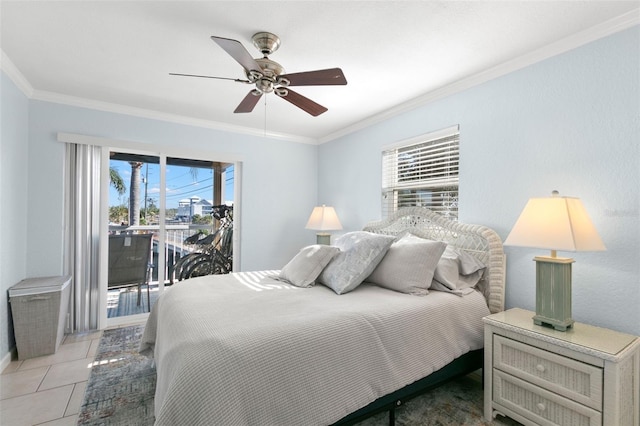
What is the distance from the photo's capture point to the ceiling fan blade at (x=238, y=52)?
5.26ft

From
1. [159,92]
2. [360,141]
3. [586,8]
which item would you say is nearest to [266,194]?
[360,141]

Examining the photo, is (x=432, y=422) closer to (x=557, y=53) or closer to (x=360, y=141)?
(x=557, y=53)

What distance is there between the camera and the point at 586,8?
5.85ft

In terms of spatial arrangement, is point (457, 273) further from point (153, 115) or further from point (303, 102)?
point (153, 115)

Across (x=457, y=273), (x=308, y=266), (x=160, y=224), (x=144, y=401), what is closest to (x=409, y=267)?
(x=457, y=273)

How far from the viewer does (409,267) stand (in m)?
2.35

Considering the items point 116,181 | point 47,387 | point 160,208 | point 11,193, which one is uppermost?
point 116,181

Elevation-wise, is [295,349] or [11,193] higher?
[11,193]

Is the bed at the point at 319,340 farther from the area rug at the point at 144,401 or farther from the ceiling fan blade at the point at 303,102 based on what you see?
the ceiling fan blade at the point at 303,102

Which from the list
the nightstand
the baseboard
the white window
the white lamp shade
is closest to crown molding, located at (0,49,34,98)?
the baseboard

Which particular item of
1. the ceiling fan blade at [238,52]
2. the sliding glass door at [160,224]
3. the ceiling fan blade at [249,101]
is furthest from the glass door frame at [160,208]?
the ceiling fan blade at [238,52]

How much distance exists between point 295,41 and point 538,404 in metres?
2.74

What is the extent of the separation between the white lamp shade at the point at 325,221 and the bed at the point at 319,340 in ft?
4.43

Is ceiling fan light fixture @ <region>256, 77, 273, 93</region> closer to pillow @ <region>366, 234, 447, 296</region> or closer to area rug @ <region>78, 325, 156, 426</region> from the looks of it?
pillow @ <region>366, 234, 447, 296</region>
